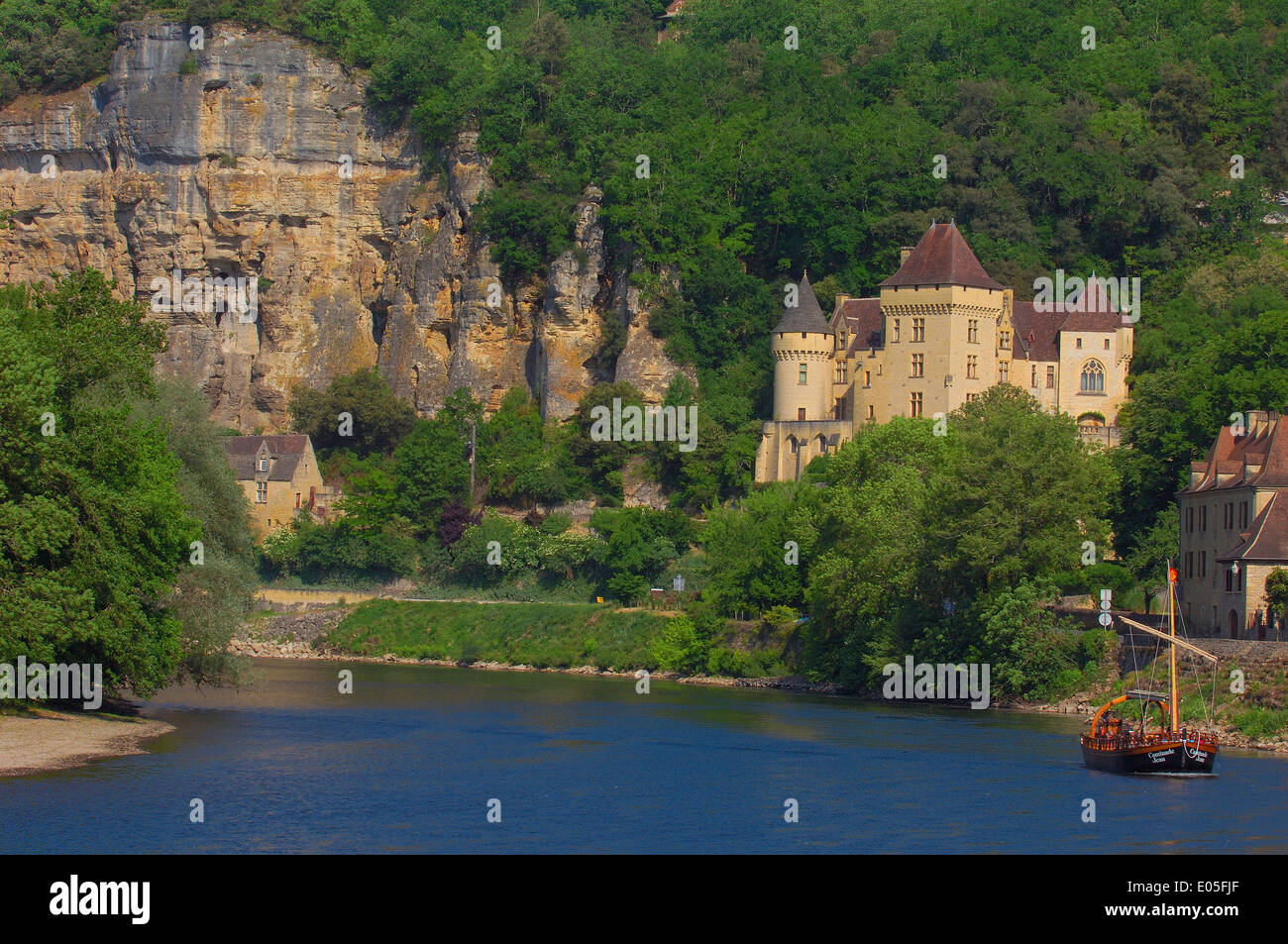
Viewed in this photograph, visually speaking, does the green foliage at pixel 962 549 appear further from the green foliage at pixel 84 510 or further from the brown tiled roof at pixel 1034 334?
the green foliage at pixel 84 510

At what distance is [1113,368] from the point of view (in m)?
82.8

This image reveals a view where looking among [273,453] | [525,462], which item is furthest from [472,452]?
[273,453]

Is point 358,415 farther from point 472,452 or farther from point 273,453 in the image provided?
point 472,452

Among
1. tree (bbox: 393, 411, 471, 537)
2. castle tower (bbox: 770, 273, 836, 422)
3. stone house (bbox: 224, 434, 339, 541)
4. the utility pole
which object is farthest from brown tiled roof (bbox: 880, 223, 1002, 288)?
stone house (bbox: 224, 434, 339, 541)

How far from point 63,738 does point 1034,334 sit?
54.1 meters

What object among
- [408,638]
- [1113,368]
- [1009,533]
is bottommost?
[408,638]

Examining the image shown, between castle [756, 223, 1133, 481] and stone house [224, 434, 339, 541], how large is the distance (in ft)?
85.8

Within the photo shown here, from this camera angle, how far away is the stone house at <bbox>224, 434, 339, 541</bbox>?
95.7 metres

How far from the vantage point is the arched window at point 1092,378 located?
272 ft

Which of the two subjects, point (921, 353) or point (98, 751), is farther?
point (921, 353)

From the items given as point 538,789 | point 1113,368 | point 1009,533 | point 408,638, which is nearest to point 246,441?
point 408,638

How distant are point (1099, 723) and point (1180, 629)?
13202 millimetres

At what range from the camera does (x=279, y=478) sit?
9581 cm

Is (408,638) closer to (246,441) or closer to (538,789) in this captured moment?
(246,441)
